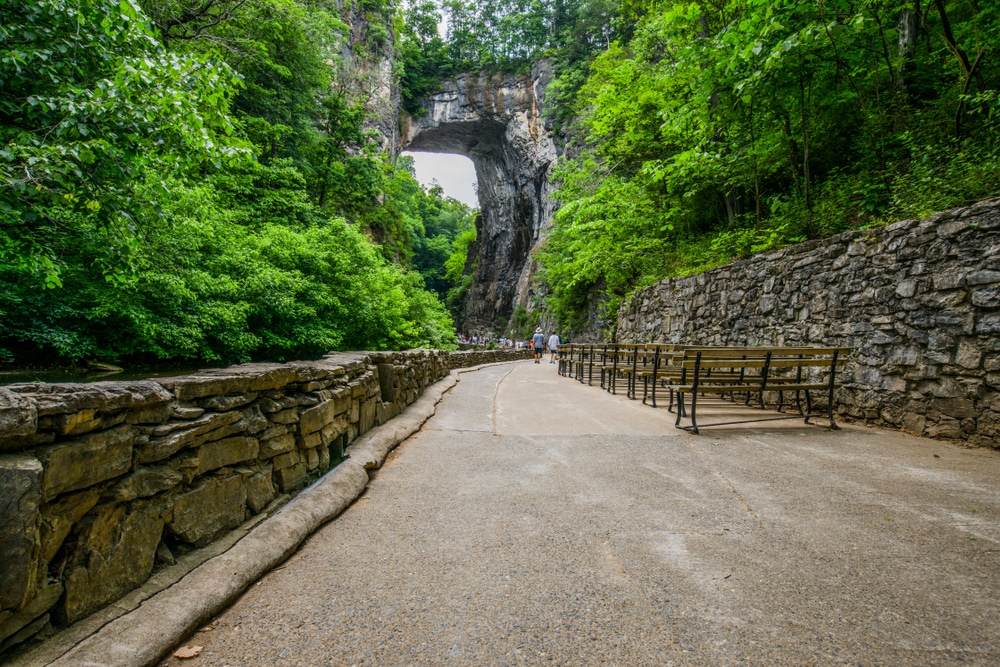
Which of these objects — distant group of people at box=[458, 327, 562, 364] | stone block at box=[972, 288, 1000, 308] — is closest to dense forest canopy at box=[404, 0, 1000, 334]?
stone block at box=[972, 288, 1000, 308]

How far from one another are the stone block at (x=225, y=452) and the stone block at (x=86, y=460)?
0.42 metres

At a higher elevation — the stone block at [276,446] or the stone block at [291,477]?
the stone block at [276,446]

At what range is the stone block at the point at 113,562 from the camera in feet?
4.82

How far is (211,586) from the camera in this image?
1.76 m

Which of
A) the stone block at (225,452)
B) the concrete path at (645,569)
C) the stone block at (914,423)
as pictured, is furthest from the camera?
the stone block at (914,423)

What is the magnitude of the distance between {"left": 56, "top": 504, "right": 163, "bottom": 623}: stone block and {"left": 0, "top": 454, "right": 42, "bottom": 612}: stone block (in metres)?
0.19

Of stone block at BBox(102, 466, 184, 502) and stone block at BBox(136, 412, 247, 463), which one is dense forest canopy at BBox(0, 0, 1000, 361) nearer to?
stone block at BBox(136, 412, 247, 463)

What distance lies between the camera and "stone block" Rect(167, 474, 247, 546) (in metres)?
1.94

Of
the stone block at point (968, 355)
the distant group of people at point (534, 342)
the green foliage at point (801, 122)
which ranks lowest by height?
the distant group of people at point (534, 342)

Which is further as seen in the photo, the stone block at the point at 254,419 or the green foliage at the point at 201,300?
the green foliage at the point at 201,300

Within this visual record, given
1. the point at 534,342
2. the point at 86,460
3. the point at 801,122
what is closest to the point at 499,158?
the point at 534,342

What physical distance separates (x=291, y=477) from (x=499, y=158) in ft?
147

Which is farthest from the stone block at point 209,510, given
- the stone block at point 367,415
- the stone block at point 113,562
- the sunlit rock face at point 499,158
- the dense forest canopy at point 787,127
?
the sunlit rock face at point 499,158

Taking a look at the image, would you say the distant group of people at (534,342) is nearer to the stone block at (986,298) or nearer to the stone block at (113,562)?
the stone block at (986,298)
